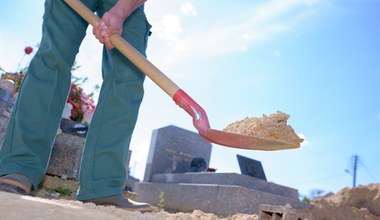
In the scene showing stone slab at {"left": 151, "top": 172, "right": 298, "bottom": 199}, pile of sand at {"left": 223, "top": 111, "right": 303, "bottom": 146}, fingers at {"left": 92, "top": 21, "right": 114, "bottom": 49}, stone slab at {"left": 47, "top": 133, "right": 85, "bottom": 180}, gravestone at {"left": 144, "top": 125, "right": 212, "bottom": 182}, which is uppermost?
gravestone at {"left": 144, "top": 125, "right": 212, "bottom": 182}

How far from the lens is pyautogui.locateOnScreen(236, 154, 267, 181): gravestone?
6705 millimetres

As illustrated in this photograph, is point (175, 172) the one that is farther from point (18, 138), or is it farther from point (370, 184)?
point (18, 138)

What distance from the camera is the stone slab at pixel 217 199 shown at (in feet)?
17.3

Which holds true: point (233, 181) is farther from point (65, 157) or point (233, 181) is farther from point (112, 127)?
point (112, 127)

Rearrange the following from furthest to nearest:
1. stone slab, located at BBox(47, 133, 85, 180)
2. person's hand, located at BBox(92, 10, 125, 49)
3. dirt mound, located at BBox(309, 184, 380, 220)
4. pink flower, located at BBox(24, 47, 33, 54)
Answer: dirt mound, located at BBox(309, 184, 380, 220)
pink flower, located at BBox(24, 47, 33, 54)
stone slab, located at BBox(47, 133, 85, 180)
person's hand, located at BBox(92, 10, 125, 49)

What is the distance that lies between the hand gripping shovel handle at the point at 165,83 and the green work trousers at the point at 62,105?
10 centimetres

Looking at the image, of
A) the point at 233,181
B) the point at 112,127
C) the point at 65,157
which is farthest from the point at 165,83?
the point at 233,181

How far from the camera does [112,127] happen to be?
2.03m

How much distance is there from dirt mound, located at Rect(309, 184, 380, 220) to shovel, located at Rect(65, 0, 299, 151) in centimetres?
334

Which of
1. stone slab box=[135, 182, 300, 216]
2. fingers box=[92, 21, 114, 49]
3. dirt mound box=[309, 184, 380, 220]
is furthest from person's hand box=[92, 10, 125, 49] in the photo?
dirt mound box=[309, 184, 380, 220]

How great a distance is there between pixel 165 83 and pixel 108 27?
42 centimetres

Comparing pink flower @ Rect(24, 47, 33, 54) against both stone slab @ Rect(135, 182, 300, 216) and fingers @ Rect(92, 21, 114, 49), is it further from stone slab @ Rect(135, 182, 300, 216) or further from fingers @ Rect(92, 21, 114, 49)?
fingers @ Rect(92, 21, 114, 49)

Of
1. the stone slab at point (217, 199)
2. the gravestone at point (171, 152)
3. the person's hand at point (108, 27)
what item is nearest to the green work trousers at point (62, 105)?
the person's hand at point (108, 27)

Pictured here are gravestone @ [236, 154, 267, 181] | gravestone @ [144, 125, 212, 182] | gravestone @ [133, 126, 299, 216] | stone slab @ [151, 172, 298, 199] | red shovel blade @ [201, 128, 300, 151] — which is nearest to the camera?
red shovel blade @ [201, 128, 300, 151]
